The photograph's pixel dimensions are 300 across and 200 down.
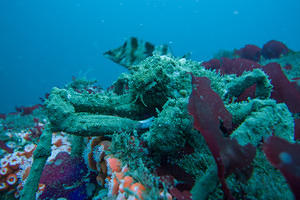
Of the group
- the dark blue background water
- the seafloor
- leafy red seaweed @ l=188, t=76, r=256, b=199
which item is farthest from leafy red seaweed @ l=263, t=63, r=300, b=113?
the dark blue background water

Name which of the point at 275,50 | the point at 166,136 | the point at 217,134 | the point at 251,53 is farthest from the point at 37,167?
the point at 275,50

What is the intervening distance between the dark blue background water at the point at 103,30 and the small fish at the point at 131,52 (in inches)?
3461

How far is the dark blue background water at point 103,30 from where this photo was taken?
103 meters

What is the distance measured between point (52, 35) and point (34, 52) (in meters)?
19.3

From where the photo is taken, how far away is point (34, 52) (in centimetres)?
11269

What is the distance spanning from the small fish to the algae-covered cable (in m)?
2.60

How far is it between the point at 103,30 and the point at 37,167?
153 metres

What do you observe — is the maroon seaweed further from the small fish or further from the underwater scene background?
the small fish

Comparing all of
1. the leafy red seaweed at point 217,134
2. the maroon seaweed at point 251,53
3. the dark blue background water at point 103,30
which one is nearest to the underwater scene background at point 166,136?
the leafy red seaweed at point 217,134

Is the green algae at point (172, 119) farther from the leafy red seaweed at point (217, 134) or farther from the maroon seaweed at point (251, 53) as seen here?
the maroon seaweed at point (251, 53)

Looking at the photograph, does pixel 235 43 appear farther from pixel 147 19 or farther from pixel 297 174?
pixel 297 174

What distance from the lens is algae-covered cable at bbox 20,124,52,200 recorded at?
2049 millimetres

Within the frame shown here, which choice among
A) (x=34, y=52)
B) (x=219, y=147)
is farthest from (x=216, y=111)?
(x=34, y=52)

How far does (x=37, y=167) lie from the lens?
7.03ft
